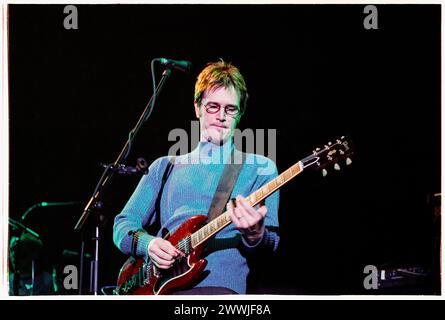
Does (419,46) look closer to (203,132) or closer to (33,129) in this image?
(203,132)

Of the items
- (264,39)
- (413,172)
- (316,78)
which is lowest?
(413,172)

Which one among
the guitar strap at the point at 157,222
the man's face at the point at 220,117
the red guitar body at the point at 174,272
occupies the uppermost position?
the man's face at the point at 220,117

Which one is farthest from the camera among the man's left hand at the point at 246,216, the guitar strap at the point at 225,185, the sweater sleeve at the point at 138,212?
the sweater sleeve at the point at 138,212

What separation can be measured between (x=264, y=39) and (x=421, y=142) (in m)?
1.14

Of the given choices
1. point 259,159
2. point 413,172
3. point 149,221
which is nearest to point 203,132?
point 259,159

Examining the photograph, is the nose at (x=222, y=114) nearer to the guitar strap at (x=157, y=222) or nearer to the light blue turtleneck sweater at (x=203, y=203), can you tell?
the light blue turtleneck sweater at (x=203, y=203)

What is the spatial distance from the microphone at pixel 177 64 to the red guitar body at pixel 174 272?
909mm

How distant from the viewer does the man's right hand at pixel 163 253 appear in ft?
11.7

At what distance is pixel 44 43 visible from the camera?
3902 millimetres

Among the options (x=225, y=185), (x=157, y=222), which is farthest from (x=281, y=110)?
(x=157, y=222)

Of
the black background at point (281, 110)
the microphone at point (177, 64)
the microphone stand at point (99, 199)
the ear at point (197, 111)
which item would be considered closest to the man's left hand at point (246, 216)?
the black background at point (281, 110)

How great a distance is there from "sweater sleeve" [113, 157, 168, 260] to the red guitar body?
4.8 inches

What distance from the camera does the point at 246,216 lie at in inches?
138

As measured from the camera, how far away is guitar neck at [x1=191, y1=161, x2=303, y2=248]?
11.6ft
